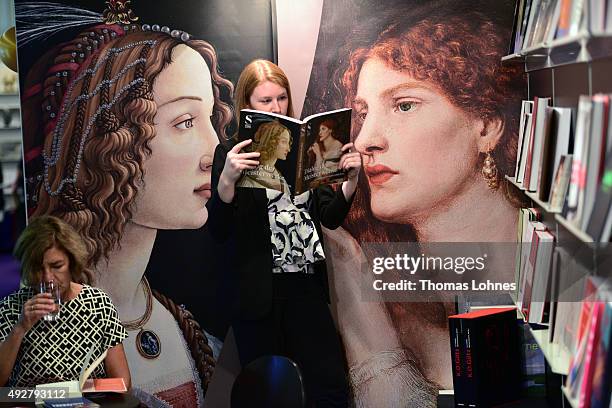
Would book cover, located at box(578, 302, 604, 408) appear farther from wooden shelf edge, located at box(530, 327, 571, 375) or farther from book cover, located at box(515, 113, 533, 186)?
book cover, located at box(515, 113, 533, 186)

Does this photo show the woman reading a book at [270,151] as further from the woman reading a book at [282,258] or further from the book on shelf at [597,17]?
the book on shelf at [597,17]

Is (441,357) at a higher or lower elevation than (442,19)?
lower

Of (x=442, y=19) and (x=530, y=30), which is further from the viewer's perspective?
(x=442, y=19)

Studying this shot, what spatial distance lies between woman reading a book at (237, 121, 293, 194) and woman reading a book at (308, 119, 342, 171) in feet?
0.42

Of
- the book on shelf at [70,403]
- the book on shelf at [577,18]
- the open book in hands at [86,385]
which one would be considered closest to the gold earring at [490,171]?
the book on shelf at [577,18]

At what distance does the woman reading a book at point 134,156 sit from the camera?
14.0ft

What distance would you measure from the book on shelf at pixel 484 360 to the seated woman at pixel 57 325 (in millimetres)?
1361

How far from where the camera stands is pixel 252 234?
3859 millimetres

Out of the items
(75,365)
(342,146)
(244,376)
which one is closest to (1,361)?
(75,365)

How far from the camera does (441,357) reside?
4266 mm

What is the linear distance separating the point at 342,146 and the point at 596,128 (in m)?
1.73

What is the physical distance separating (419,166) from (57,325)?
1.93 meters

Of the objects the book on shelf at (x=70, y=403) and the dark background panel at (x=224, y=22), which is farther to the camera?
the dark background panel at (x=224, y=22)

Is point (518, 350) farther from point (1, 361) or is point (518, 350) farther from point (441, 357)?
point (1, 361)
